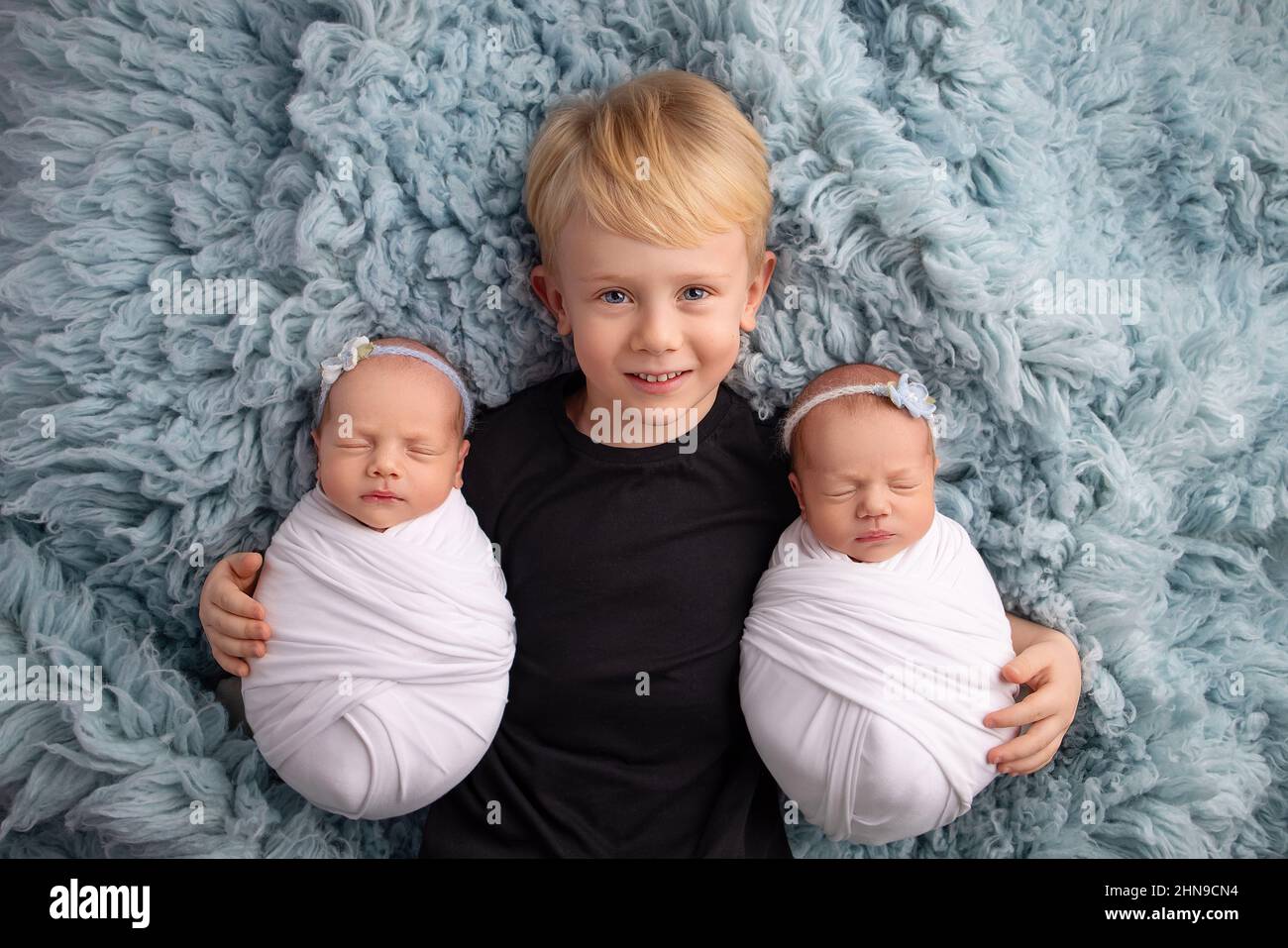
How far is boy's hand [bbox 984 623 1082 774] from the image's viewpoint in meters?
1.17

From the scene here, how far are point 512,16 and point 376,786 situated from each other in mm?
856

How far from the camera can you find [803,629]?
1.18m

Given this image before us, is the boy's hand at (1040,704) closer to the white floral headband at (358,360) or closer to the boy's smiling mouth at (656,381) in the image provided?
the boy's smiling mouth at (656,381)

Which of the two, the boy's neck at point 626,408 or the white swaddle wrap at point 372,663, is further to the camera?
the boy's neck at point 626,408

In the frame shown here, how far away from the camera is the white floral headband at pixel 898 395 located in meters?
1.20

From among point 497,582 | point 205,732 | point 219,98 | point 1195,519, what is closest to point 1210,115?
point 1195,519

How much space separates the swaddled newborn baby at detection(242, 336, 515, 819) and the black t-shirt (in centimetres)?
7

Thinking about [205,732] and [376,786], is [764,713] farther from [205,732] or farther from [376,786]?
[205,732]

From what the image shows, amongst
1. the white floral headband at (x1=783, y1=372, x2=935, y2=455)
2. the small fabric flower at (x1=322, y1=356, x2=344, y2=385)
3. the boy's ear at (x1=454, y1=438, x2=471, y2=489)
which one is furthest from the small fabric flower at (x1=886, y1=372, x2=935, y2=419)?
the small fabric flower at (x1=322, y1=356, x2=344, y2=385)

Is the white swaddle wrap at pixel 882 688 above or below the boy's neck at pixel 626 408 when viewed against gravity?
below

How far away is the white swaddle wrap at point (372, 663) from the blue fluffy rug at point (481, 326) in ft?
0.45

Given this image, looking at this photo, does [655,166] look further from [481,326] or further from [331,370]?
[331,370]

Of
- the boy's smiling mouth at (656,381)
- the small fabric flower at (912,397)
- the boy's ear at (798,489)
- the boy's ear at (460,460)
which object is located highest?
the boy's smiling mouth at (656,381)

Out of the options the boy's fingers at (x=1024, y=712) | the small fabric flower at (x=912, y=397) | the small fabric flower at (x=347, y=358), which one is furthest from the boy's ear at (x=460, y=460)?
the boy's fingers at (x=1024, y=712)
